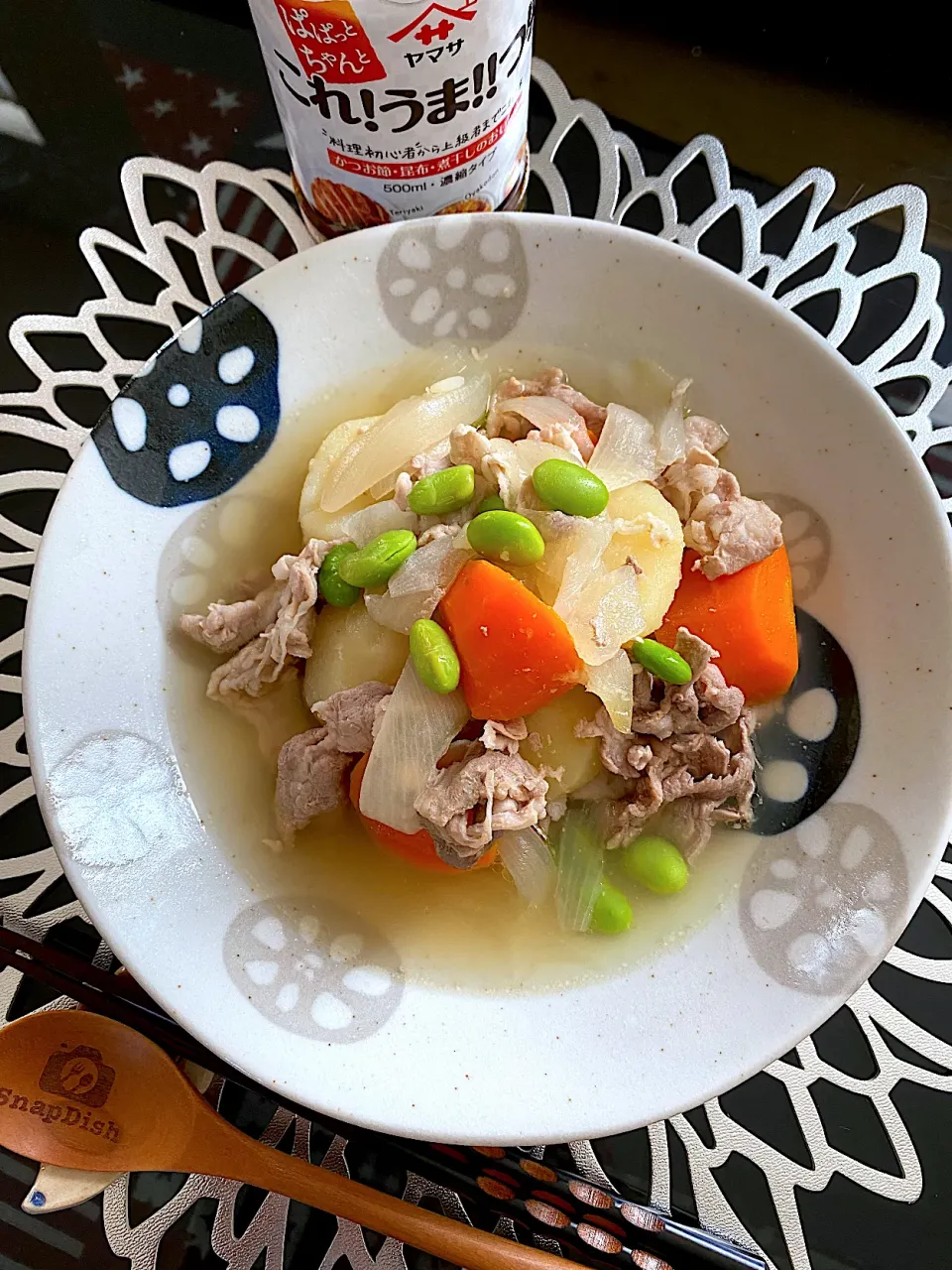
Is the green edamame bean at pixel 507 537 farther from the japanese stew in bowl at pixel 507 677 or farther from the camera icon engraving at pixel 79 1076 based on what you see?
the camera icon engraving at pixel 79 1076

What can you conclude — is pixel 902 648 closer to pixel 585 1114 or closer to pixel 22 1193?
pixel 585 1114

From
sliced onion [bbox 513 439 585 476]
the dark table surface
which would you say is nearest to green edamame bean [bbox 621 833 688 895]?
sliced onion [bbox 513 439 585 476]

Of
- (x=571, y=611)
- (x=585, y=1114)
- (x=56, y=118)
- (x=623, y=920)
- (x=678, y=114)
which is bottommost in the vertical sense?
(x=585, y=1114)

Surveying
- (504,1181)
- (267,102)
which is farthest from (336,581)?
(267,102)

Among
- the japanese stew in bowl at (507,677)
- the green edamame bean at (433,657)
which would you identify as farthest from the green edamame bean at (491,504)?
the green edamame bean at (433,657)

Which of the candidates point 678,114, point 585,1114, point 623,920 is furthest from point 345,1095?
point 678,114
